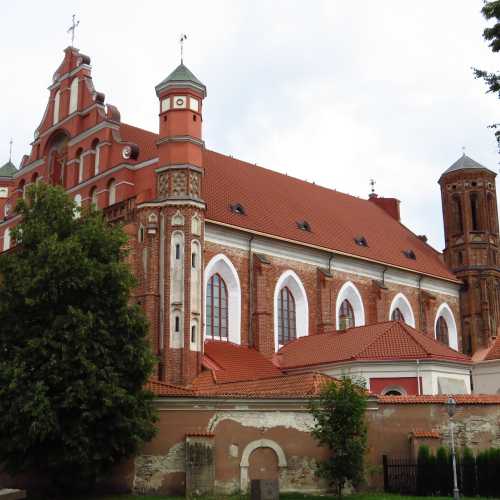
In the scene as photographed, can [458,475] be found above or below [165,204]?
below

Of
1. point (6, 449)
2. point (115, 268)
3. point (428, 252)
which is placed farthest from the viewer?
point (428, 252)

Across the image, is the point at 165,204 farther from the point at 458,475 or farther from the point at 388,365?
the point at 458,475

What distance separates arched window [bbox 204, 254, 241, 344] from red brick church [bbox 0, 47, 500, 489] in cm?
5

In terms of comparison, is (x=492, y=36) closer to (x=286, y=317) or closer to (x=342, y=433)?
(x=342, y=433)

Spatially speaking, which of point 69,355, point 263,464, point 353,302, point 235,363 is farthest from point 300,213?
point 69,355

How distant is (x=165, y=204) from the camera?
33125 millimetres


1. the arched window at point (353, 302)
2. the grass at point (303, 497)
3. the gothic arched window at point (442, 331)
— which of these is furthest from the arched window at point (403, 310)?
the grass at point (303, 497)

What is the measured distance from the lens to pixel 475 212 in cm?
5259

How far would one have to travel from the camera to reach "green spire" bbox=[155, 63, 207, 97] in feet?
115

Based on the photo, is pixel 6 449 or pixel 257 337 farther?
pixel 257 337

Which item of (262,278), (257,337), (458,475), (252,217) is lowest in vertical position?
(458,475)

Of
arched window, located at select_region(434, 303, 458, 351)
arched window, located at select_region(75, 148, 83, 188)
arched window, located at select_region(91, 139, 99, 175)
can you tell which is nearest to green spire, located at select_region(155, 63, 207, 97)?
arched window, located at select_region(91, 139, 99, 175)

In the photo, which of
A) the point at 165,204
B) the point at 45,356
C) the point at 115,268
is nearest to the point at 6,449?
the point at 45,356

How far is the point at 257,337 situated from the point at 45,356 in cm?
1471
